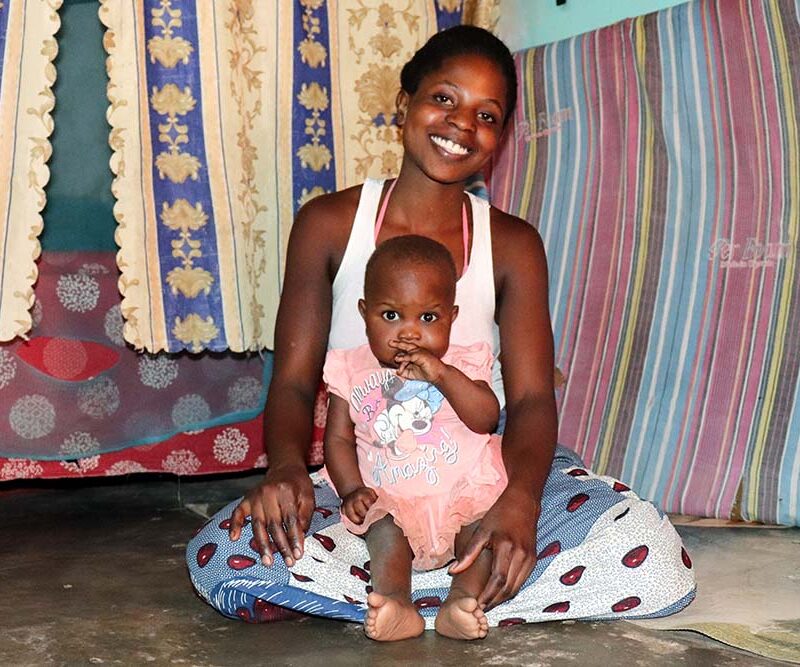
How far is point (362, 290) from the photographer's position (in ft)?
7.47

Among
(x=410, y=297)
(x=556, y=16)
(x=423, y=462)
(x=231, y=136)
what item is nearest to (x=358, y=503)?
(x=423, y=462)

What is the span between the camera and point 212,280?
9.54 ft

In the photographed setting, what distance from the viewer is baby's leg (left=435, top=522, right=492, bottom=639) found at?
1825 millimetres

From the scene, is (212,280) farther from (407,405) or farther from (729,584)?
(729,584)

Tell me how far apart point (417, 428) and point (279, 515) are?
29 centimetres

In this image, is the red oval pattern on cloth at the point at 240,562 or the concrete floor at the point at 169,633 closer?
the concrete floor at the point at 169,633

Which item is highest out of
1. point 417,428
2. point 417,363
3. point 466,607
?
point 417,363

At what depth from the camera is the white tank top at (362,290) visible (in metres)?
2.27

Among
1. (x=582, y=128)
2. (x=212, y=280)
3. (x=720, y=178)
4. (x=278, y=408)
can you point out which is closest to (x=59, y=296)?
(x=212, y=280)

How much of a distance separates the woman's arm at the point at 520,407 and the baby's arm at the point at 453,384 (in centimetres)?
12

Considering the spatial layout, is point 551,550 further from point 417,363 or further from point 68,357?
point 68,357

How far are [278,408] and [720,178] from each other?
1291 mm

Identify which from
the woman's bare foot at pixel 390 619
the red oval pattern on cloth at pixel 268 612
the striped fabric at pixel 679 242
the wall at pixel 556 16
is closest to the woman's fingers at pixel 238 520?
the red oval pattern on cloth at pixel 268 612

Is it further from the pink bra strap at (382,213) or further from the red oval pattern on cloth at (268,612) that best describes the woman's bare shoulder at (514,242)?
the red oval pattern on cloth at (268,612)
